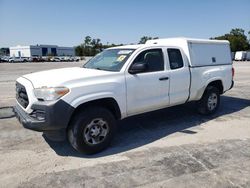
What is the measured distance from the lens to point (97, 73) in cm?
454

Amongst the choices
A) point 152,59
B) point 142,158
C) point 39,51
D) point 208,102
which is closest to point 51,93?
point 142,158

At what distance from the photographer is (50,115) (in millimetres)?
3879

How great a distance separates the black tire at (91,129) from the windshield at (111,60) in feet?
3.05

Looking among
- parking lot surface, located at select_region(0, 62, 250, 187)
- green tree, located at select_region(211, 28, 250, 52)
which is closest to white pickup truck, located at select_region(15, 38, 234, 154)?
parking lot surface, located at select_region(0, 62, 250, 187)

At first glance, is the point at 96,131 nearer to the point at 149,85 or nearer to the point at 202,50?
the point at 149,85

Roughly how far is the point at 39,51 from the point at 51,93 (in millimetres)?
138248

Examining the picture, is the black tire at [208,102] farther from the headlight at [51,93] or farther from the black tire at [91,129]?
the headlight at [51,93]

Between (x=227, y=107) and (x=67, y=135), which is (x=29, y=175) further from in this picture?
(x=227, y=107)

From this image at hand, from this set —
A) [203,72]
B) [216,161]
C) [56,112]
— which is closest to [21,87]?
[56,112]

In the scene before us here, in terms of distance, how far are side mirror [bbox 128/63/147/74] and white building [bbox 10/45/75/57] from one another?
132m

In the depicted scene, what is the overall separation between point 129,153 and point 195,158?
110cm

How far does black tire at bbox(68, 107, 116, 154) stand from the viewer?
420 cm

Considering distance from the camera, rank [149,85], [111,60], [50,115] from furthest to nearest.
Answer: [111,60] → [149,85] → [50,115]

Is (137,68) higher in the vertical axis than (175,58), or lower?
lower
